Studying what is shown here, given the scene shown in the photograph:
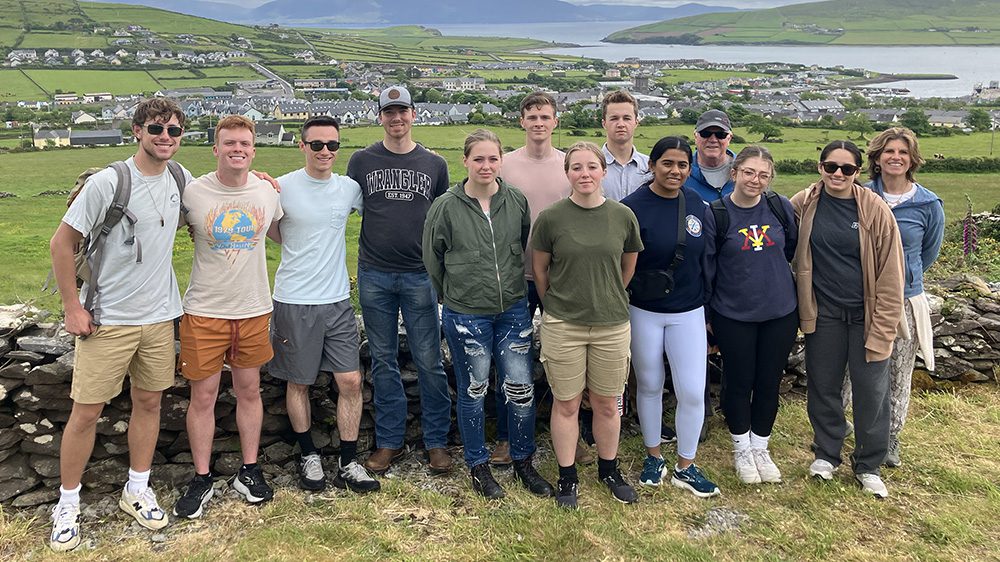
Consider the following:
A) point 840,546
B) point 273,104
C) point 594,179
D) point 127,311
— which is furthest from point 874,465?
point 273,104

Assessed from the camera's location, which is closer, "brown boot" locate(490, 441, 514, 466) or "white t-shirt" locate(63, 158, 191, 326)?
"white t-shirt" locate(63, 158, 191, 326)

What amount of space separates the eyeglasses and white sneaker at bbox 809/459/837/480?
6.58 ft

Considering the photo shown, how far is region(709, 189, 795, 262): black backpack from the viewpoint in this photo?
4664 millimetres

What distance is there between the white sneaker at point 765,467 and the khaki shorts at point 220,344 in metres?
3.39

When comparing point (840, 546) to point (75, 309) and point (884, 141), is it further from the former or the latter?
point (75, 309)

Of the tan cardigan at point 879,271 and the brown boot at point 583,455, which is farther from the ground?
the tan cardigan at point 879,271

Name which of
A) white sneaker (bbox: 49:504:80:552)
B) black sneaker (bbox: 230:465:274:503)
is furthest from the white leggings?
white sneaker (bbox: 49:504:80:552)

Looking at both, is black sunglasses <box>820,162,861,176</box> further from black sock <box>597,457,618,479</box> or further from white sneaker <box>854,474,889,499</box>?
black sock <box>597,457,618,479</box>

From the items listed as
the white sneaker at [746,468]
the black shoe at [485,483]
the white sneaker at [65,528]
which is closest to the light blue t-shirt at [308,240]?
the black shoe at [485,483]

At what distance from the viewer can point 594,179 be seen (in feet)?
14.1

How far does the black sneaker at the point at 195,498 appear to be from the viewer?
14.5ft

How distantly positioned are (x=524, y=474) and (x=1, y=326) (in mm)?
3565

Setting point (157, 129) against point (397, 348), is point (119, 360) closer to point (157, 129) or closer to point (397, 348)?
point (157, 129)

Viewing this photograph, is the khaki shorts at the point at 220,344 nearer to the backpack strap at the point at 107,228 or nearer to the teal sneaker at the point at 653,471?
the backpack strap at the point at 107,228
